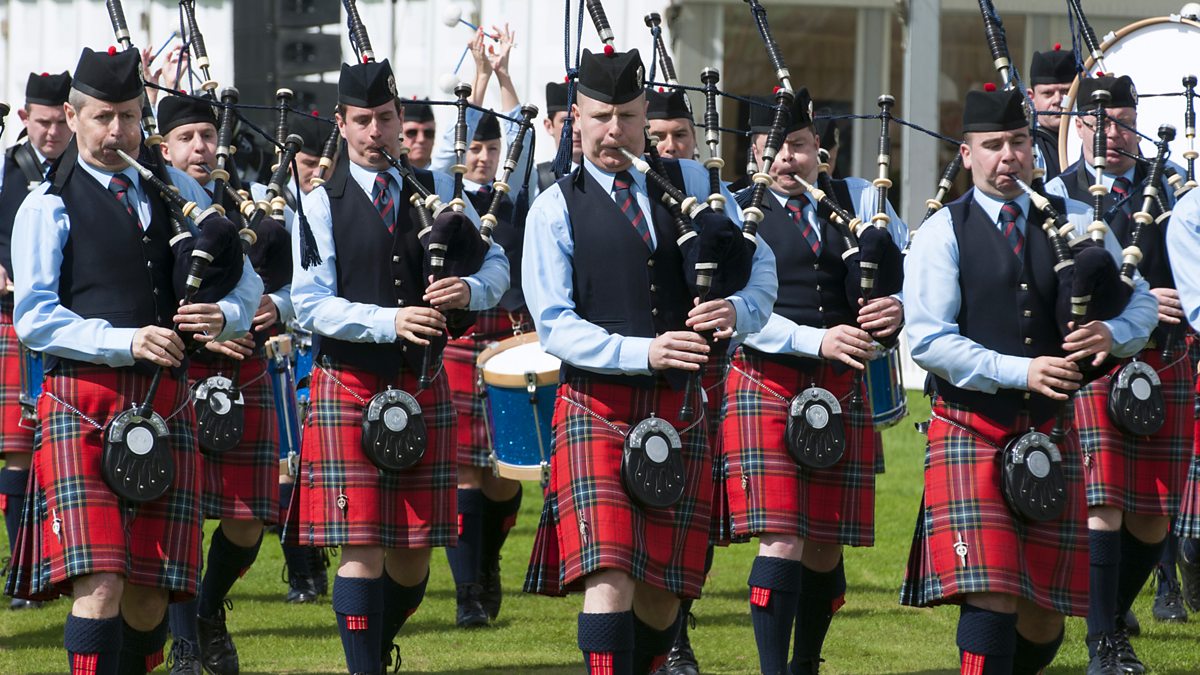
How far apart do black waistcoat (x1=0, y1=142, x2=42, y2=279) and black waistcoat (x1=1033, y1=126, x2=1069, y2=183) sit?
3.51m

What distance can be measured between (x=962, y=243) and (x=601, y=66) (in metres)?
0.99

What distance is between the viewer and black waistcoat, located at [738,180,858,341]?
214 inches

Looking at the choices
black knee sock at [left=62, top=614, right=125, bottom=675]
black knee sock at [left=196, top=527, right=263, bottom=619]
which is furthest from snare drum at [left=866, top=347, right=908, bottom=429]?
black knee sock at [left=62, top=614, right=125, bottom=675]

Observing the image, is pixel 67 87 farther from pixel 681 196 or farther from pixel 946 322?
pixel 946 322

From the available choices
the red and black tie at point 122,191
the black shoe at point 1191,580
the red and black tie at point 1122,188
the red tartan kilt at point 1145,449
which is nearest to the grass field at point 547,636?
the black shoe at point 1191,580

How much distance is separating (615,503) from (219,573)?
1.79m

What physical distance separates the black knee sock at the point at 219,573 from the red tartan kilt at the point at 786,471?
1.57 metres

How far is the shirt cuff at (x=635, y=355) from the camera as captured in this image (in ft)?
14.4

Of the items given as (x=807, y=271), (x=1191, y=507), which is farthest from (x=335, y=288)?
(x=1191, y=507)

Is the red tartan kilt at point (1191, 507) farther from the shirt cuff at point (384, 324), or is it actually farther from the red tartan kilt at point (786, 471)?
the shirt cuff at point (384, 324)

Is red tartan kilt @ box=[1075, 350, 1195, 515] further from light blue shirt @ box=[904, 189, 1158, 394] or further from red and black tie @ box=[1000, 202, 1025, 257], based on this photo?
red and black tie @ box=[1000, 202, 1025, 257]

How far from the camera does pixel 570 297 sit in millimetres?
4531

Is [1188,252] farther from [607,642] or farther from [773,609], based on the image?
[607,642]

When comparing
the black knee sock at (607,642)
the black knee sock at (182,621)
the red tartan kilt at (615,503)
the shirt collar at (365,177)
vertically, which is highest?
the shirt collar at (365,177)
